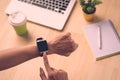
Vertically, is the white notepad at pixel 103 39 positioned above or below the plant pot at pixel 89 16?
below

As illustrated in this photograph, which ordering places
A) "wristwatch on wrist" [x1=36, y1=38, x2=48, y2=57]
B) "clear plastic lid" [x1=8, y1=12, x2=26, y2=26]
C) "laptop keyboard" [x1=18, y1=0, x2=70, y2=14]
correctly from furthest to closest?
"laptop keyboard" [x1=18, y1=0, x2=70, y2=14] < "clear plastic lid" [x1=8, y1=12, x2=26, y2=26] < "wristwatch on wrist" [x1=36, y1=38, x2=48, y2=57]

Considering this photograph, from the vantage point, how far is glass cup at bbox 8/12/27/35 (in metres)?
1.12

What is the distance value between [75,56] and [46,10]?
29 centimetres

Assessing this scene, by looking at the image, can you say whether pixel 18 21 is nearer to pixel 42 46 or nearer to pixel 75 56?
pixel 42 46

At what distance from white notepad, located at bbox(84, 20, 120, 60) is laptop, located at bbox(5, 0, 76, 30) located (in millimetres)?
130

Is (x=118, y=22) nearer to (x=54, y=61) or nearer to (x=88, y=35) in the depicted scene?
(x=88, y=35)

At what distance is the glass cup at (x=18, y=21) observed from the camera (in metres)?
1.12

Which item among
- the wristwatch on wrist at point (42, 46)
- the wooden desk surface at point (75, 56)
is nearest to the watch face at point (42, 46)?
the wristwatch on wrist at point (42, 46)

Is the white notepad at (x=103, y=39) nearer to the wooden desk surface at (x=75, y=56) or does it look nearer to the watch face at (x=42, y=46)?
the wooden desk surface at (x=75, y=56)

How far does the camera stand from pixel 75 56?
3.64 feet

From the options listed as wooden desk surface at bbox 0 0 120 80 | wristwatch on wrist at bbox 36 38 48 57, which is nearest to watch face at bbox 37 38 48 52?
wristwatch on wrist at bbox 36 38 48 57

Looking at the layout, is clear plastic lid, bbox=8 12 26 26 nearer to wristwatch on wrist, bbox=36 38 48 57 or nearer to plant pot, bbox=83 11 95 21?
wristwatch on wrist, bbox=36 38 48 57

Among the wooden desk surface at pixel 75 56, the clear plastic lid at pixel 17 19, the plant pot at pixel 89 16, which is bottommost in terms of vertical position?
the wooden desk surface at pixel 75 56

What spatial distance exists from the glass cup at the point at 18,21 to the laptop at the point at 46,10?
0.09m
